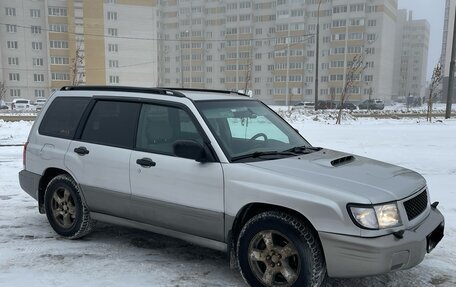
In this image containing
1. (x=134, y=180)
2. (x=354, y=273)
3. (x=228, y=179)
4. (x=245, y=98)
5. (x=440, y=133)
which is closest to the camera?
(x=354, y=273)

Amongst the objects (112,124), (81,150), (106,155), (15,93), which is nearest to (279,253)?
(106,155)

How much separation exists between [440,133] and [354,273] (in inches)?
577

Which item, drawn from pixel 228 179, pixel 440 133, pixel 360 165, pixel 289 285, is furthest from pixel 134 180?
pixel 440 133

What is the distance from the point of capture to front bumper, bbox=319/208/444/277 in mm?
3133

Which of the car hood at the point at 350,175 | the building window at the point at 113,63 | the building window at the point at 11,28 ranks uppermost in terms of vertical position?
the building window at the point at 11,28

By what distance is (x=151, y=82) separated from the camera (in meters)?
80.9

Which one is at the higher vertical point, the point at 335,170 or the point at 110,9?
the point at 110,9

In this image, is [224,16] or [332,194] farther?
[224,16]

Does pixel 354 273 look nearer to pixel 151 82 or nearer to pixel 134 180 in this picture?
pixel 134 180

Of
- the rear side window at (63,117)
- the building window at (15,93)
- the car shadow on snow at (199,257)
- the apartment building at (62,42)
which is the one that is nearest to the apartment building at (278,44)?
the apartment building at (62,42)

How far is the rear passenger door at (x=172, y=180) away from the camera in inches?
150

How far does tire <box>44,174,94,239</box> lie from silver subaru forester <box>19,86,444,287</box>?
1 cm

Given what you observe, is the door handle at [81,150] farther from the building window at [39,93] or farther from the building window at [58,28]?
the building window at [39,93]

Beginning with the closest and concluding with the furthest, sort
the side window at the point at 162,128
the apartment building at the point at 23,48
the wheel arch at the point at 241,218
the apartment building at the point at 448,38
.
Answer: the wheel arch at the point at 241,218 < the side window at the point at 162,128 < the apartment building at the point at 23,48 < the apartment building at the point at 448,38
